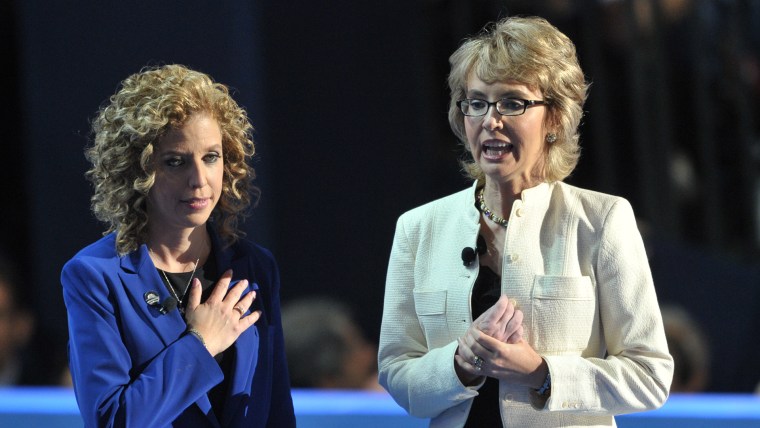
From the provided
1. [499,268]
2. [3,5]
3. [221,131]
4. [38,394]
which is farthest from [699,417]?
[3,5]

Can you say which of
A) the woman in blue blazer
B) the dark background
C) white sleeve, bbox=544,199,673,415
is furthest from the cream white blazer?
the dark background

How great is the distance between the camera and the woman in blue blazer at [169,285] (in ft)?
6.75

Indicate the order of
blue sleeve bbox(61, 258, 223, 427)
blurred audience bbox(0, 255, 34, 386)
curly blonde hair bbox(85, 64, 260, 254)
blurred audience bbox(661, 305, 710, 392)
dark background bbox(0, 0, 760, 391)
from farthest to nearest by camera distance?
dark background bbox(0, 0, 760, 391) → blurred audience bbox(0, 255, 34, 386) → blurred audience bbox(661, 305, 710, 392) → curly blonde hair bbox(85, 64, 260, 254) → blue sleeve bbox(61, 258, 223, 427)

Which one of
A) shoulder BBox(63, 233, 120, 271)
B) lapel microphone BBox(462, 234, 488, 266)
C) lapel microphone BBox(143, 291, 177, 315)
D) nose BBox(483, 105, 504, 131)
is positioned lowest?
lapel microphone BBox(143, 291, 177, 315)

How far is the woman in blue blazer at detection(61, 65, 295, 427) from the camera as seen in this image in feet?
6.75

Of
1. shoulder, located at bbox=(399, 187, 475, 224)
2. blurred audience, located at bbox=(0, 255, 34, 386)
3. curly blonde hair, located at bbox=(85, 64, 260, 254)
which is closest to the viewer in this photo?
curly blonde hair, located at bbox=(85, 64, 260, 254)

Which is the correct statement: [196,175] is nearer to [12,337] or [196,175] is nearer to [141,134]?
[141,134]

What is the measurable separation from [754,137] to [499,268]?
16.1 feet

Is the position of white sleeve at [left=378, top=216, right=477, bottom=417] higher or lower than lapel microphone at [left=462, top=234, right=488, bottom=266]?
lower

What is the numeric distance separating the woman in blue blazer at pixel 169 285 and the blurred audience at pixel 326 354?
2.40 m

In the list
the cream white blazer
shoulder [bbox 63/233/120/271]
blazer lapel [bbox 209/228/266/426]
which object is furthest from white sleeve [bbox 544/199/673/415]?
shoulder [bbox 63/233/120/271]

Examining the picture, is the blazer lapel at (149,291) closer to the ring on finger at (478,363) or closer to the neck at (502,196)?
the ring on finger at (478,363)

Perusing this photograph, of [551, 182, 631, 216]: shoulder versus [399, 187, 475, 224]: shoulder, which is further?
[399, 187, 475, 224]: shoulder

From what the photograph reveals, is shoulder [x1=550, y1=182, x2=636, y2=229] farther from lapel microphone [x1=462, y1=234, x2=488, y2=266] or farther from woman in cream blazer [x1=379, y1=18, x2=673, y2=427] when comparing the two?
lapel microphone [x1=462, y1=234, x2=488, y2=266]
